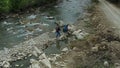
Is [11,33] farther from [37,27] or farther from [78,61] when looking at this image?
[78,61]

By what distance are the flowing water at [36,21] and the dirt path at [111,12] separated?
3996 millimetres

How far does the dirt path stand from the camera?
47463 millimetres

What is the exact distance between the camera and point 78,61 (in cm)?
3228

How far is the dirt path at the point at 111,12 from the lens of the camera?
47463 mm

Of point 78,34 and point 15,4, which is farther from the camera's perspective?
point 15,4

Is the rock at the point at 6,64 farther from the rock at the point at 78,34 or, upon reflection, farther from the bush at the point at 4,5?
the bush at the point at 4,5

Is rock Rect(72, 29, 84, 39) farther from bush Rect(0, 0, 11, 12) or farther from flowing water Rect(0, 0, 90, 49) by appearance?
bush Rect(0, 0, 11, 12)

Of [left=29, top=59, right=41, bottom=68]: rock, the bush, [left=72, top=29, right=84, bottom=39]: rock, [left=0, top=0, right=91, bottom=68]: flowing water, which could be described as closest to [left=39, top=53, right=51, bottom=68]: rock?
[left=29, top=59, right=41, bottom=68]: rock

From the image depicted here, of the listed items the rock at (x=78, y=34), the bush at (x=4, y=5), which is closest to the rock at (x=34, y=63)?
the rock at (x=78, y=34)

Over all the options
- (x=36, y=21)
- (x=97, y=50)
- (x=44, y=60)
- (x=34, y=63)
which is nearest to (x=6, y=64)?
(x=34, y=63)

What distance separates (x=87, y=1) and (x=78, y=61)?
38628 mm

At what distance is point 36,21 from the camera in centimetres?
5222

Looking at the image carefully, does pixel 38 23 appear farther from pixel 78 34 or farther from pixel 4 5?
pixel 78 34

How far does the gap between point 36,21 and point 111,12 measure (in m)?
13.7
